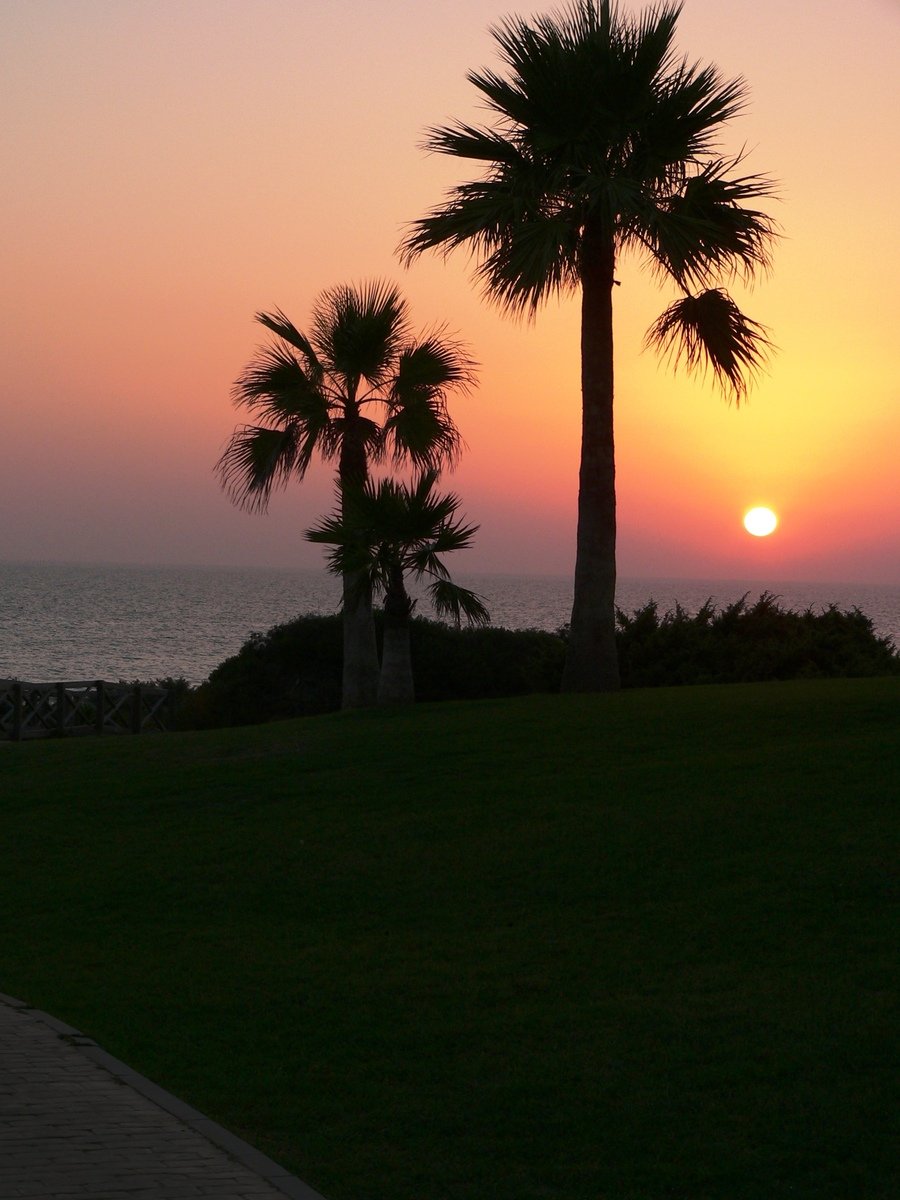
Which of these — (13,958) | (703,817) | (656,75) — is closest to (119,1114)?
(13,958)

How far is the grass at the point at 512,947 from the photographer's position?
5895 millimetres

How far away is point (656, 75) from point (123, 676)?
51.1 metres

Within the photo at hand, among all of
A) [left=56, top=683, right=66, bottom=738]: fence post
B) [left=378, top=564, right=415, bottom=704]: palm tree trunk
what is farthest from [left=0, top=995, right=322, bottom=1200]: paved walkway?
[left=56, top=683, right=66, bottom=738]: fence post

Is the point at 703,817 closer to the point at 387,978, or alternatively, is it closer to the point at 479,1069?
the point at 387,978

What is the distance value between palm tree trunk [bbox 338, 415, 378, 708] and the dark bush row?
4.89 meters

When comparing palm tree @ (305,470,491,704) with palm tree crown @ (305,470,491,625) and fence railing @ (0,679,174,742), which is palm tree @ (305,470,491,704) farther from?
fence railing @ (0,679,174,742)

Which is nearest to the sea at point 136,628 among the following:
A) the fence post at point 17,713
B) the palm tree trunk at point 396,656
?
the palm tree trunk at point 396,656

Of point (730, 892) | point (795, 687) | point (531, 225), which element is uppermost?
point (531, 225)

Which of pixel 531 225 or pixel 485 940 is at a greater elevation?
pixel 531 225

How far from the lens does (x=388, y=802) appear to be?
13.8 meters

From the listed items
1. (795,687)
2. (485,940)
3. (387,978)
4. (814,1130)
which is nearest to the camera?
(814,1130)

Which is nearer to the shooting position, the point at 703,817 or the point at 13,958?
the point at 13,958

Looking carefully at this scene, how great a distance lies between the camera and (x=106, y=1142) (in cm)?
557

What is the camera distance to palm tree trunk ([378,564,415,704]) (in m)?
20.9
